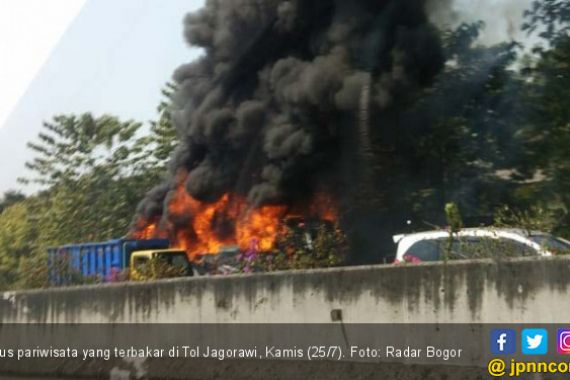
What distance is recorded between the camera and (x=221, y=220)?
24.6 m

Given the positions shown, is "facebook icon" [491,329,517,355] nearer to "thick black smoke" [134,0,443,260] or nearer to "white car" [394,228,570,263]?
"white car" [394,228,570,263]

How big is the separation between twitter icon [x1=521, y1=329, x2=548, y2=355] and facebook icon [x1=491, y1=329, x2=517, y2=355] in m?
0.08

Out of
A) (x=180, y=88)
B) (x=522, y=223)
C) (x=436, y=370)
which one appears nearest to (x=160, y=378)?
(x=436, y=370)

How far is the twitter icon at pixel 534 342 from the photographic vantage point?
7.07 metres

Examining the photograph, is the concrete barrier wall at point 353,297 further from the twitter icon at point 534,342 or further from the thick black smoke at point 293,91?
the thick black smoke at point 293,91

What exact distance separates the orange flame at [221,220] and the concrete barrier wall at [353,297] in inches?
400

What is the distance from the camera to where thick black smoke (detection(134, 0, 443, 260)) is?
21969 millimetres

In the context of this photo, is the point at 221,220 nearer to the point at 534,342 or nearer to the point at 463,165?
the point at 463,165

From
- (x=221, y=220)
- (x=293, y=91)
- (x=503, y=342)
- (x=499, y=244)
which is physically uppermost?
(x=293, y=91)

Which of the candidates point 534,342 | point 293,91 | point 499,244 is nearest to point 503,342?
point 534,342

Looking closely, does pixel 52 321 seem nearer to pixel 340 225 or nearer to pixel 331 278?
pixel 331 278

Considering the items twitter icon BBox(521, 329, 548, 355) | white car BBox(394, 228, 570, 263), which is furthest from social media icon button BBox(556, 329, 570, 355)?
white car BBox(394, 228, 570, 263)

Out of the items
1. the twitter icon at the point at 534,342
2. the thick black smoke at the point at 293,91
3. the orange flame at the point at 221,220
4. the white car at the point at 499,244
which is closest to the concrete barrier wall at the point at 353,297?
the twitter icon at the point at 534,342

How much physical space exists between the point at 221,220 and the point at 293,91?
448cm
